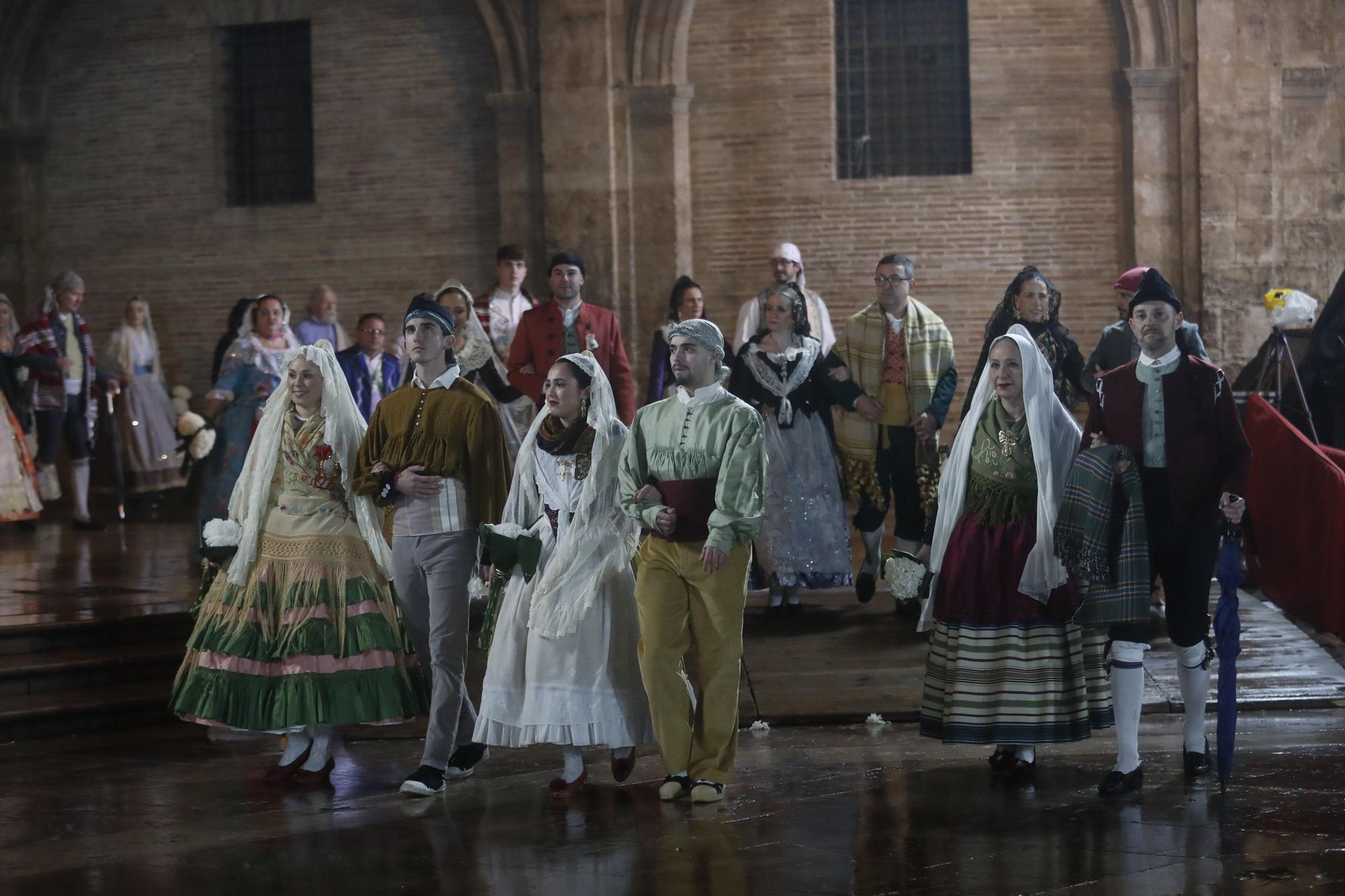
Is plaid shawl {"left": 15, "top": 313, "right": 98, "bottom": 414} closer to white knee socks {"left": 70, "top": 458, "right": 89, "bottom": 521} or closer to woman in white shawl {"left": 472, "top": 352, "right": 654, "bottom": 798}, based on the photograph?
white knee socks {"left": 70, "top": 458, "right": 89, "bottom": 521}

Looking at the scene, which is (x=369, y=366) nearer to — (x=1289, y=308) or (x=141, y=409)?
(x=141, y=409)

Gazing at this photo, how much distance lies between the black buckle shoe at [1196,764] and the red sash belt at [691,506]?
181 centimetres

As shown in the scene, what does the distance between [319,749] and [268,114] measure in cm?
1015

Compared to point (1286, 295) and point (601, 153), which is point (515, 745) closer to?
point (1286, 295)

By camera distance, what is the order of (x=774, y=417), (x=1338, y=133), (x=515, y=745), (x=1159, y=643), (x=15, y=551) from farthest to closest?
(x=1338, y=133), (x=15, y=551), (x=774, y=417), (x=1159, y=643), (x=515, y=745)

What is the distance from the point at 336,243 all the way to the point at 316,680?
9.23 m

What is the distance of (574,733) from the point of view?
18.6 ft

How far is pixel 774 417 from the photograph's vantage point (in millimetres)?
8523

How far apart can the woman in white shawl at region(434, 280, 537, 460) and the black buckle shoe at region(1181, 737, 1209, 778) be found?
4.12 metres

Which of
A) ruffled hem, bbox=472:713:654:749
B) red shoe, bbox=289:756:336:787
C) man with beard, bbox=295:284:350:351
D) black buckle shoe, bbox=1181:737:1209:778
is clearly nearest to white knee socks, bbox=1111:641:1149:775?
black buckle shoe, bbox=1181:737:1209:778

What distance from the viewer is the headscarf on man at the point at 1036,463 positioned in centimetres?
573

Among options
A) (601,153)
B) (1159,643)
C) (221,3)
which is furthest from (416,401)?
(221,3)

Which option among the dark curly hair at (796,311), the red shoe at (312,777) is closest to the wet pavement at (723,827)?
the red shoe at (312,777)

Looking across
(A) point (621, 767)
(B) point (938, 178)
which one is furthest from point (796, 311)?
(B) point (938, 178)
